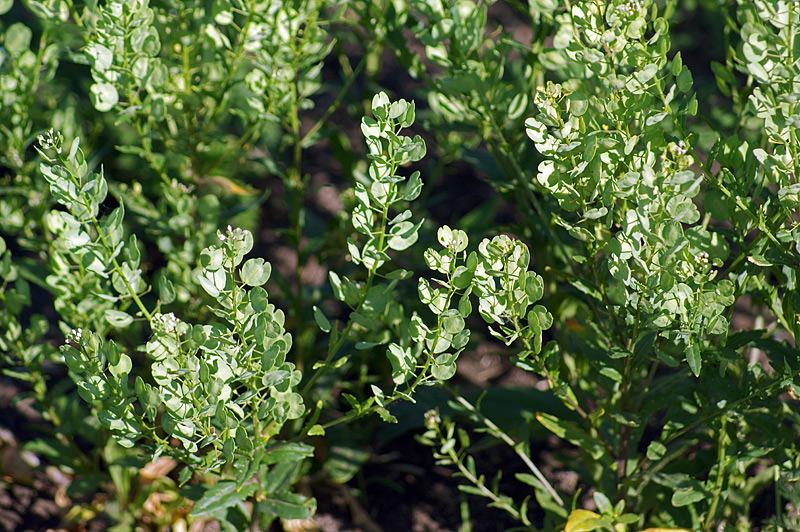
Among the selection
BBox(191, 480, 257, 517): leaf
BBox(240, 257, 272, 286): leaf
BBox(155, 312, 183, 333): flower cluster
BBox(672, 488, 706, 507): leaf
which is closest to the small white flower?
BBox(155, 312, 183, 333): flower cluster

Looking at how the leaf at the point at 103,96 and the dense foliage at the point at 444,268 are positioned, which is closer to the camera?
the dense foliage at the point at 444,268

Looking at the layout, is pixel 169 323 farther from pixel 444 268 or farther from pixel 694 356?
pixel 694 356

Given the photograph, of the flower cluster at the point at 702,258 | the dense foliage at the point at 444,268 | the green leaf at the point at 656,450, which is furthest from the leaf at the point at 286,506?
the flower cluster at the point at 702,258

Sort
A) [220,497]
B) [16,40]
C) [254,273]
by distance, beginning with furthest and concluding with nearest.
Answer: [16,40] → [220,497] → [254,273]

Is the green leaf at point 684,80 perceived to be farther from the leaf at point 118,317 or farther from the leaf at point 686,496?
the leaf at point 118,317

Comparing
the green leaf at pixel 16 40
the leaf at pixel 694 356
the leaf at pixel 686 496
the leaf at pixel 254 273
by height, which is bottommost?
the leaf at pixel 686 496

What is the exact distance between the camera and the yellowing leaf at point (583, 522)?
116 cm

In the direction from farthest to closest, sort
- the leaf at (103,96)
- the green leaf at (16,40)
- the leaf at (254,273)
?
1. the green leaf at (16,40)
2. the leaf at (103,96)
3. the leaf at (254,273)

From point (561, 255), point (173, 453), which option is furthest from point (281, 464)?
point (561, 255)

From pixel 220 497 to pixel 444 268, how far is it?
0.45m

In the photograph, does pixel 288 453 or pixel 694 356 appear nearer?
pixel 694 356

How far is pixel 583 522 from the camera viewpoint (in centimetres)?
118

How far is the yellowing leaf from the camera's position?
1.16m

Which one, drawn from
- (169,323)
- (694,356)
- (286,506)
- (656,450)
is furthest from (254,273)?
(656,450)
